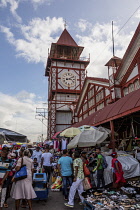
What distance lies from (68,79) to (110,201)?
33.5 m

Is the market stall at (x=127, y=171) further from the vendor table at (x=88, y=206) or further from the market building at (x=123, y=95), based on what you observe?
the vendor table at (x=88, y=206)

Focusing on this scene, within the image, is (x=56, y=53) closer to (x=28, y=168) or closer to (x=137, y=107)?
(x=137, y=107)

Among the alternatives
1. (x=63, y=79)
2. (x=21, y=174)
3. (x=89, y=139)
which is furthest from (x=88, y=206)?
(x=63, y=79)

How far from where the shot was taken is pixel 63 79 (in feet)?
123

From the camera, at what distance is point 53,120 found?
34531mm

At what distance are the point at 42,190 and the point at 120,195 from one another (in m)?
2.81

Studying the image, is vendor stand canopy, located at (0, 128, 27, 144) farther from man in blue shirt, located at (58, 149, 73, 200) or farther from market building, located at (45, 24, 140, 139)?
man in blue shirt, located at (58, 149, 73, 200)

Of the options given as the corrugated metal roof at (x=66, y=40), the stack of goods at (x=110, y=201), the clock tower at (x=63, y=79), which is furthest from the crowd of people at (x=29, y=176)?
the corrugated metal roof at (x=66, y=40)

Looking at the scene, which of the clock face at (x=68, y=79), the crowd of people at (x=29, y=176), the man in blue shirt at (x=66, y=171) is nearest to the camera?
the crowd of people at (x=29, y=176)

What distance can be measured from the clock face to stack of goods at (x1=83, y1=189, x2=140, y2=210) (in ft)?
104

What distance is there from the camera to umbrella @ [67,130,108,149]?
929 centimetres

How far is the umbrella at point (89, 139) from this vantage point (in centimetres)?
929

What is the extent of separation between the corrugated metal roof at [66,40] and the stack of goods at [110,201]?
37.1m

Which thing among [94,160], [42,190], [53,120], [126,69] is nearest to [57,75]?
[53,120]
